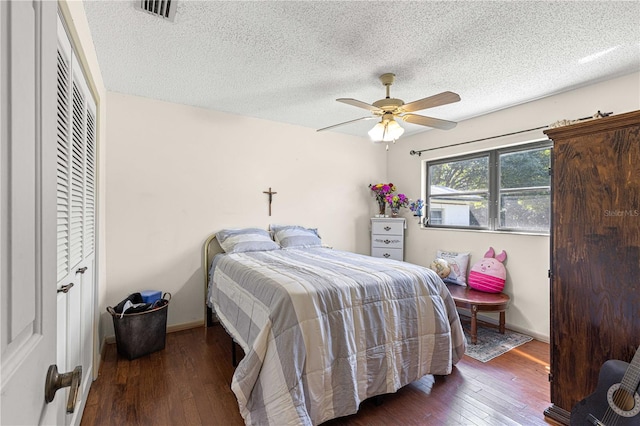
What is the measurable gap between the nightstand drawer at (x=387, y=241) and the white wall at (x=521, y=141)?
0.92 feet

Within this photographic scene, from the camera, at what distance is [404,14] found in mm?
1755

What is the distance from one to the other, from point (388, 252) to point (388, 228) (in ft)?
1.15

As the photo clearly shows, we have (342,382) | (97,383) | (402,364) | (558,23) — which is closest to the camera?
(342,382)

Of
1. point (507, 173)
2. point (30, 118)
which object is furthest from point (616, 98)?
point (30, 118)

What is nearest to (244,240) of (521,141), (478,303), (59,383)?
(478,303)

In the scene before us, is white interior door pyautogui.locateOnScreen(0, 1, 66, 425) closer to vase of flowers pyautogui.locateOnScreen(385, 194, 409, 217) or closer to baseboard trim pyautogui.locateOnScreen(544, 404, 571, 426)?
baseboard trim pyautogui.locateOnScreen(544, 404, 571, 426)

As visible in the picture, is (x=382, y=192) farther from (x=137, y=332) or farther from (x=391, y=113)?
(x=137, y=332)

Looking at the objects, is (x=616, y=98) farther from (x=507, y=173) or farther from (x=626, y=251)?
(x=626, y=251)

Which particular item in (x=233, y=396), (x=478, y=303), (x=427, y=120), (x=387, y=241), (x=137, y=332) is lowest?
(x=233, y=396)

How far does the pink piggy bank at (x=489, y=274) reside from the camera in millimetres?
3152

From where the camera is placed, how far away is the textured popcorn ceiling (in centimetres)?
173

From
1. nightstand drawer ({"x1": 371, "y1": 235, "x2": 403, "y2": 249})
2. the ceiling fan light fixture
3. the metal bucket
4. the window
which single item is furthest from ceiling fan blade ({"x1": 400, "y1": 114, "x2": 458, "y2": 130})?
the metal bucket

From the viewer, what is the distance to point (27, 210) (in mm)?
484

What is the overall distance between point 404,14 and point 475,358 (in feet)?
8.90
